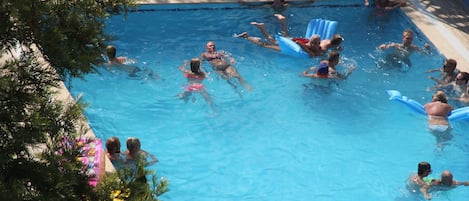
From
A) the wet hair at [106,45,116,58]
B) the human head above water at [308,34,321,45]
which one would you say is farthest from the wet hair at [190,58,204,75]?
the human head above water at [308,34,321,45]

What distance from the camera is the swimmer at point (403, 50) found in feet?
35.8

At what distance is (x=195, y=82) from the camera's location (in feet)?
31.8

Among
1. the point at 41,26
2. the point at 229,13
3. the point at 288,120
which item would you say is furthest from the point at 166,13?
the point at 41,26

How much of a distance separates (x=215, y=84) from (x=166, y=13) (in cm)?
296

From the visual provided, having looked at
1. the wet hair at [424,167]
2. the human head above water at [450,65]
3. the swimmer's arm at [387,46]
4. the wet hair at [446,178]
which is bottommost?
the wet hair at [446,178]

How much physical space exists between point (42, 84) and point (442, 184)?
576 cm

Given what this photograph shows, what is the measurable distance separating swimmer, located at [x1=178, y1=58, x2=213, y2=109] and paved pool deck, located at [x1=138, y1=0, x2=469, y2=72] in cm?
246

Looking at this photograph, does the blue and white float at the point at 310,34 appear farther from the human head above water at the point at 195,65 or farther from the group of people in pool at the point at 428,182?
the group of people in pool at the point at 428,182

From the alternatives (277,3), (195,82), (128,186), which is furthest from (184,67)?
(128,186)

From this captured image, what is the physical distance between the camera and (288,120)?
30.7 feet

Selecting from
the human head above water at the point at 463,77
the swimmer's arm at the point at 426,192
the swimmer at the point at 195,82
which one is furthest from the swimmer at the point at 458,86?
the swimmer at the point at 195,82

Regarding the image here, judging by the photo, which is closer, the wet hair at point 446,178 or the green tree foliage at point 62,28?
the green tree foliage at point 62,28

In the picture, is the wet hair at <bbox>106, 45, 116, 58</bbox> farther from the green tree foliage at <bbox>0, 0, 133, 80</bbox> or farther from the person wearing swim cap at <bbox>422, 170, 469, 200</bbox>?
the green tree foliage at <bbox>0, 0, 133, 80</bbox>

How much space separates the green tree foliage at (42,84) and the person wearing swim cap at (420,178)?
17.4ft
